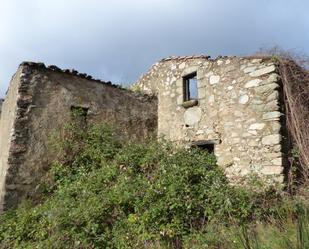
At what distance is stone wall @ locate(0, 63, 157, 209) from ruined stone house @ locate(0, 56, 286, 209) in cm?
2

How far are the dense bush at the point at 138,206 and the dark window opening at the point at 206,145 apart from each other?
0.48 m

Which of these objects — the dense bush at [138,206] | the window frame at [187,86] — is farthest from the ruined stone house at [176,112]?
the dense bush at [138,206]

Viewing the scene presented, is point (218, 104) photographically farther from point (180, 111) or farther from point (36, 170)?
point (36, 170)

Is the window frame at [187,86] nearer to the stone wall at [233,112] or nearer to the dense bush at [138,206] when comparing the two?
the stone wall at [233,112]

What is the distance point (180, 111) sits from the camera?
909 cm

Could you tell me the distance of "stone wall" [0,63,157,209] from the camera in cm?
747

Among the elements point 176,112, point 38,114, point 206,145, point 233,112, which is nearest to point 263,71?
point 233,112

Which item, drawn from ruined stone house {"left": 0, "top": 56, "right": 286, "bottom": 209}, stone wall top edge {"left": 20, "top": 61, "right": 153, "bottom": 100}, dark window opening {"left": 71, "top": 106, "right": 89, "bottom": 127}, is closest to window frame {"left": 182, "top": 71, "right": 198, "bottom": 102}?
ruined stone house {"left": 0, "top": 56, "right": 286, "bottom": 209}

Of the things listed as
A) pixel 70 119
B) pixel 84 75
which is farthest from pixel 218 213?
pixel 84 75

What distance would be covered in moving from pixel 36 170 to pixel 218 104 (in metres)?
4.31

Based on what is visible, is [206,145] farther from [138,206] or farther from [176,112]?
[138,206]

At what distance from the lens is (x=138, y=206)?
5855mm

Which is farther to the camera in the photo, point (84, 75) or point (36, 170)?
point (84, 75)

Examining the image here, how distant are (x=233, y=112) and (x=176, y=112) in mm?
2019
